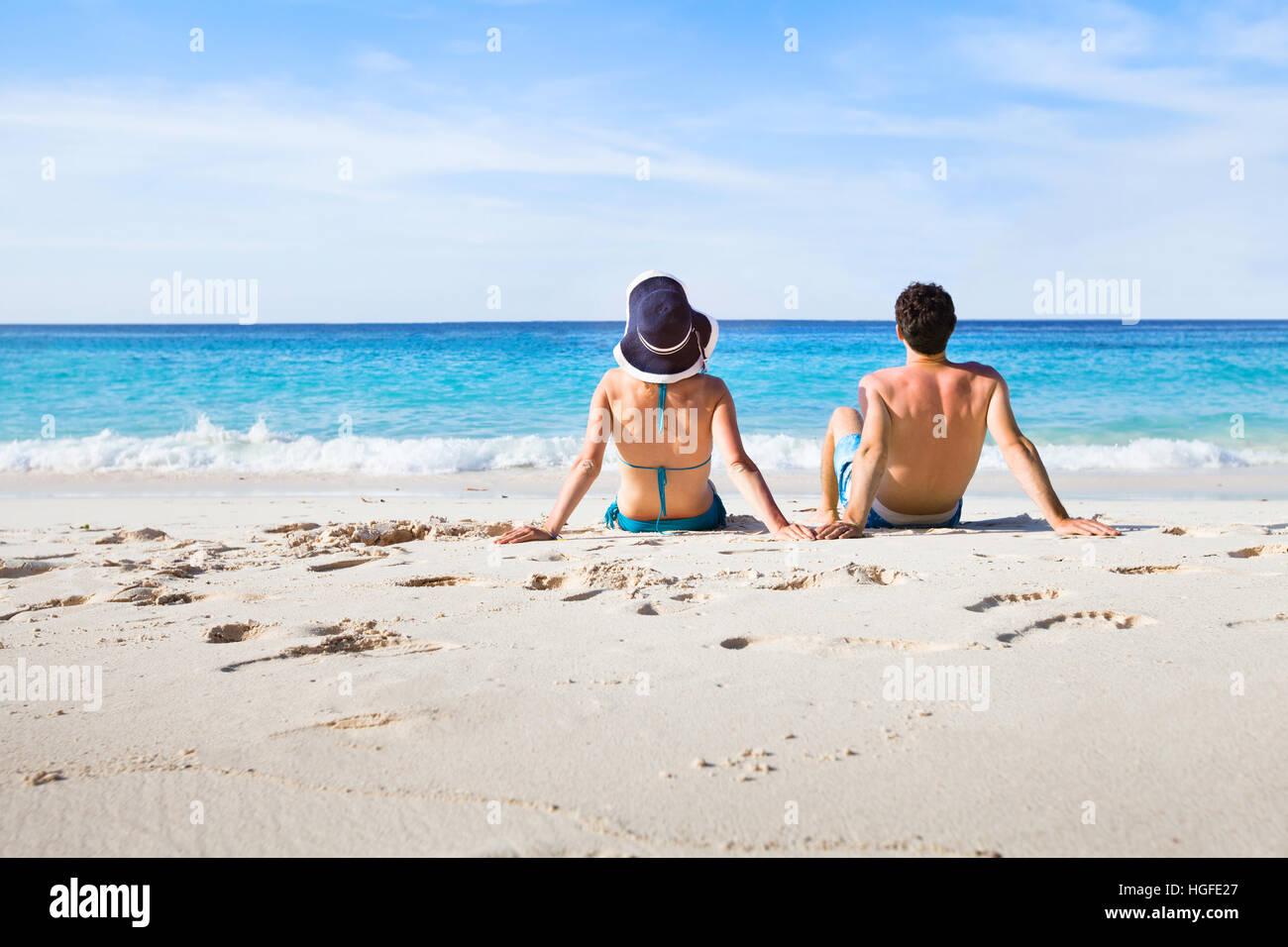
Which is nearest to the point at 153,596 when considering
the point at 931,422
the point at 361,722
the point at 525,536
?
the point at 525,536

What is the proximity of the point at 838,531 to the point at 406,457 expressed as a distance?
5.81m

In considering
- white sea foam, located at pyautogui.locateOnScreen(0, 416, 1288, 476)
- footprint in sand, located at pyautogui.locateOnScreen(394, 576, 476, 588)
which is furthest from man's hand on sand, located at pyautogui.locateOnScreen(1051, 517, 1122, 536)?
white sea foam, located at pyautogui.locateOnScreen(0, 416, 1288, 476)

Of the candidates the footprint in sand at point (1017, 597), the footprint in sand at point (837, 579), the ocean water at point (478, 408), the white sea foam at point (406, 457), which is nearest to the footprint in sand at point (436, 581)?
the footprint in sand at point (837, 579)

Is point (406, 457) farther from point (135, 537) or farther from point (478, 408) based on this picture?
point (478, 408)

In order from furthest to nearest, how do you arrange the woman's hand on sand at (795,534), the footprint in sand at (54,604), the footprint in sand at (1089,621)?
the woman's hand on sand at (795,534) → the footprint in sand at (54,604) → the footprint in sand at (1089,621)

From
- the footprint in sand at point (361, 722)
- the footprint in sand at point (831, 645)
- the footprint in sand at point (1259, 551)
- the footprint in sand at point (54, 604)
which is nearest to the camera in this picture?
the footprint in sand at point (361, 722)

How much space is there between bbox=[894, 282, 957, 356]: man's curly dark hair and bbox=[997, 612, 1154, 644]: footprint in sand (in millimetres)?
1918

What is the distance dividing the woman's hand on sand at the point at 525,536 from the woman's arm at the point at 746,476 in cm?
94

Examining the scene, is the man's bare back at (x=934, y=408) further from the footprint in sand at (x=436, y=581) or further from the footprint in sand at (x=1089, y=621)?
the footprint in sand at (x=436, y=581)

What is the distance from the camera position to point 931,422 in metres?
4.42

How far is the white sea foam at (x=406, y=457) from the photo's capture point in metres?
8.99

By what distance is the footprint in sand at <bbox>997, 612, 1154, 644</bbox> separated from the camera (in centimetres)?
269

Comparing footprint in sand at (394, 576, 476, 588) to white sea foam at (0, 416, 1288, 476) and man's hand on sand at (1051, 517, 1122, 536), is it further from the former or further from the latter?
white sea foam at (0, 416, 1288, 476)
